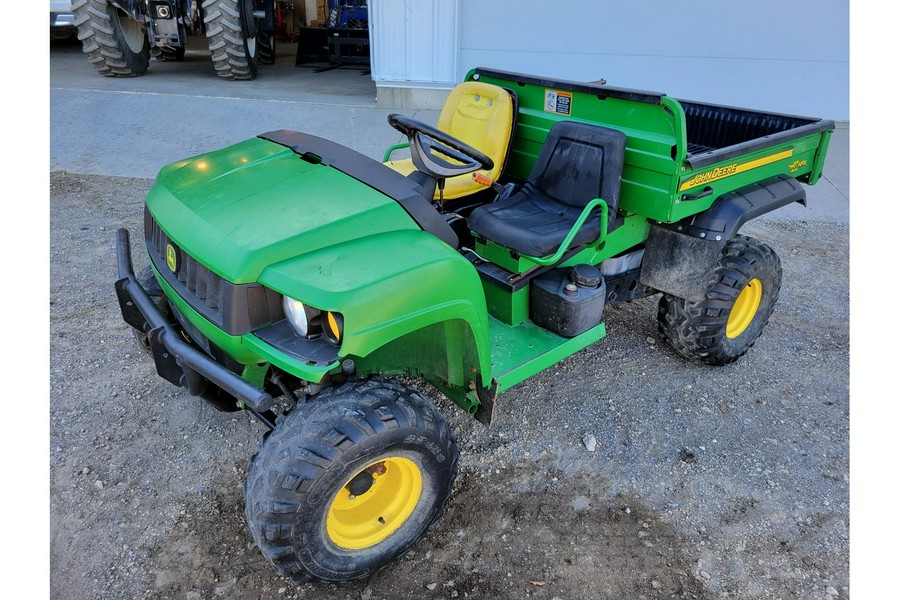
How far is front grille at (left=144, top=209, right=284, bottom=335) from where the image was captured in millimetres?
1942

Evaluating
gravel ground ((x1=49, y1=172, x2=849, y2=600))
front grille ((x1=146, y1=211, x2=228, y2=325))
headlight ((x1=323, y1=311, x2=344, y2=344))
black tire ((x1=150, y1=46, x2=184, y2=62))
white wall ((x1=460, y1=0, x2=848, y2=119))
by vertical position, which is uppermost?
black tire ((x1=150, y1=46, x2=184, y2=62))

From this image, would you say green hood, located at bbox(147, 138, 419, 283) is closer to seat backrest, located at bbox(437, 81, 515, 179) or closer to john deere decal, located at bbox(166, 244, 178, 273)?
john deere decal, located at bbox(166, 244, 178, 273)

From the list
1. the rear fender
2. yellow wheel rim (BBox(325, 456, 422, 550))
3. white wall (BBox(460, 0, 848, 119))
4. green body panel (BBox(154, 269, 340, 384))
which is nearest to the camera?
green body panel (BBox(154, 269, 340, 384))

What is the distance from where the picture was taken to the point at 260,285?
6.44ft

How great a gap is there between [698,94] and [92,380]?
7.36 metres

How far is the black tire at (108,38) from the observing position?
28.6ft

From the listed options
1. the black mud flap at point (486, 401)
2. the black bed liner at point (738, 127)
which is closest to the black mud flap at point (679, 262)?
the black bed liner at point (738, 127)

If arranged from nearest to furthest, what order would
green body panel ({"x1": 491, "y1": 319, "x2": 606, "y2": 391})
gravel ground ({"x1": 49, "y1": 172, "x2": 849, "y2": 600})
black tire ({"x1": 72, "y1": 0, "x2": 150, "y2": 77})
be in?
Result: 1. gravel ground ({"x1": 49, "y1": 172, "x2": 849, "y2": 600})
2. green body panel ({"x1": 491, "y1": 319, "x2": 606, "y2": 391})
3. black tire ({"x1": 72, "y1": 0, "x2": 150, "y2": 77})

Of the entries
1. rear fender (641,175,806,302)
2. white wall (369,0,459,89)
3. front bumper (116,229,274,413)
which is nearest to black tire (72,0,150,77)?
white wall (369,0,459,89)

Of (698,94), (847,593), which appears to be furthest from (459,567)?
(698,94)

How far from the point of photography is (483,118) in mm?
3320

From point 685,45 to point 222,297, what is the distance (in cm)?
729

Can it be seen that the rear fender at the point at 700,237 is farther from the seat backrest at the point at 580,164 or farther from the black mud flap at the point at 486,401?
the black mud flap at the point at 486,401

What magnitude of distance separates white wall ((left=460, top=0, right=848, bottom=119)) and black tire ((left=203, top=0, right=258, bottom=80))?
2686 millimetres
